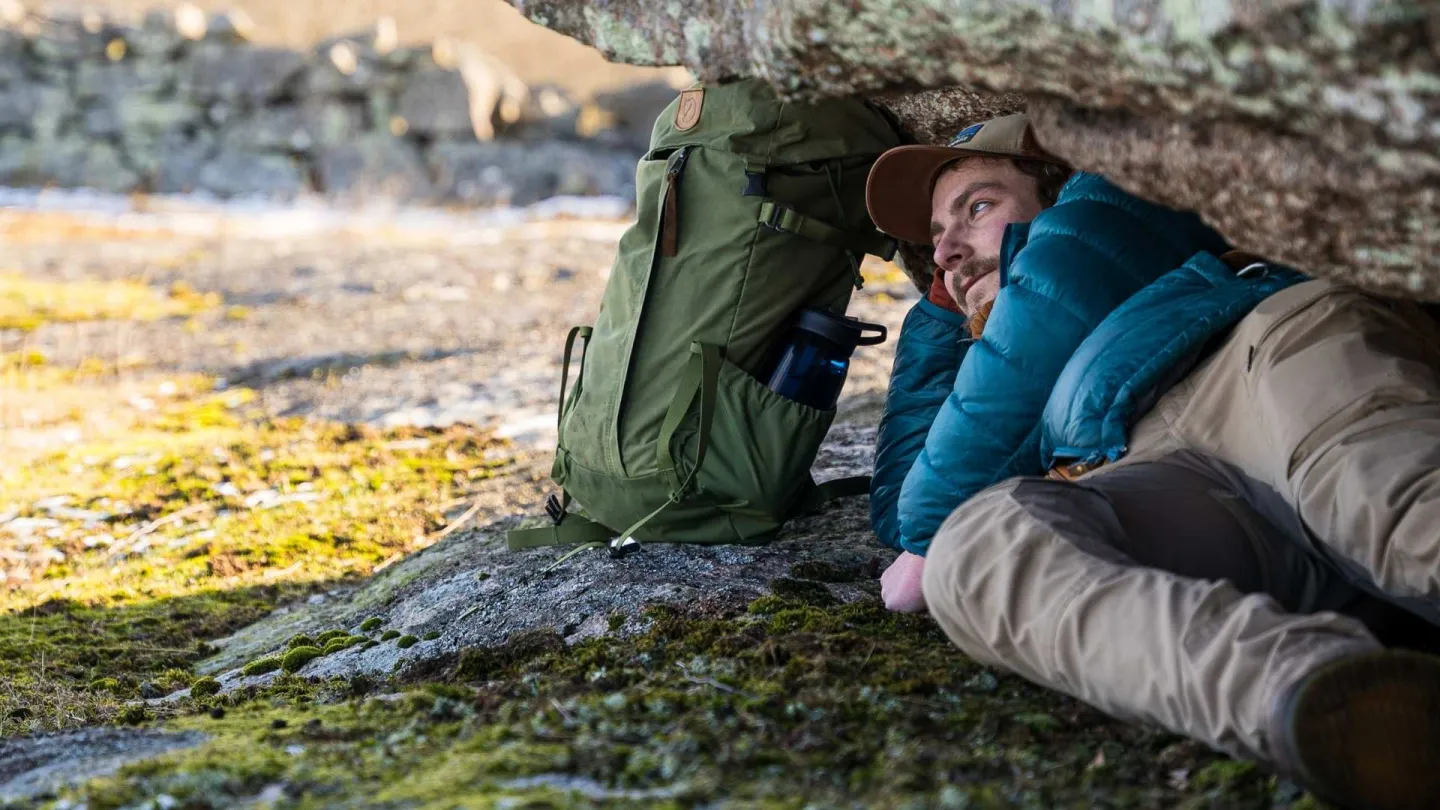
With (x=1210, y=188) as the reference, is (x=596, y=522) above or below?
below

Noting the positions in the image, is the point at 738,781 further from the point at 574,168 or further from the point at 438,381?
the point at 574,168

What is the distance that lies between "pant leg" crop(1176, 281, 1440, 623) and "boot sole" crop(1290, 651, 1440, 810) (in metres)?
0.53

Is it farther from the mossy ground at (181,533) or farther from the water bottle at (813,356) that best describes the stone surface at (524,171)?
the water bottle at (813,356)

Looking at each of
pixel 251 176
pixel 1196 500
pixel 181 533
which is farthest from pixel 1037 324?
pixel 251 176

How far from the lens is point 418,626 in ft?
14.8

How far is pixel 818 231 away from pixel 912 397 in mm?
731

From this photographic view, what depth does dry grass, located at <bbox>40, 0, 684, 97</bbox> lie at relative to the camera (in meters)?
40.6

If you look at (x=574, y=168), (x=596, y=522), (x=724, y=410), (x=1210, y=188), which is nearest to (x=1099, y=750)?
(x=1210, y=188)

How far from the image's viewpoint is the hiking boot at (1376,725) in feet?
7.29

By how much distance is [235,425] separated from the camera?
850 centimetres

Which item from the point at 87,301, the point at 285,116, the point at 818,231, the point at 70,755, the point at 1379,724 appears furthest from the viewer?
the point at 285,116

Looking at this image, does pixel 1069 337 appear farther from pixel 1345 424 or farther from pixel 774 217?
pixel 774 217

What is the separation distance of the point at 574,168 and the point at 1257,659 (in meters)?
20.1

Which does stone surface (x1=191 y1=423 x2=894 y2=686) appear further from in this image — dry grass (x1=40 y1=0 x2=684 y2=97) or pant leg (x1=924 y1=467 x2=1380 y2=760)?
dry grass (x1=40 y1=0 x2=684 y2=97)
